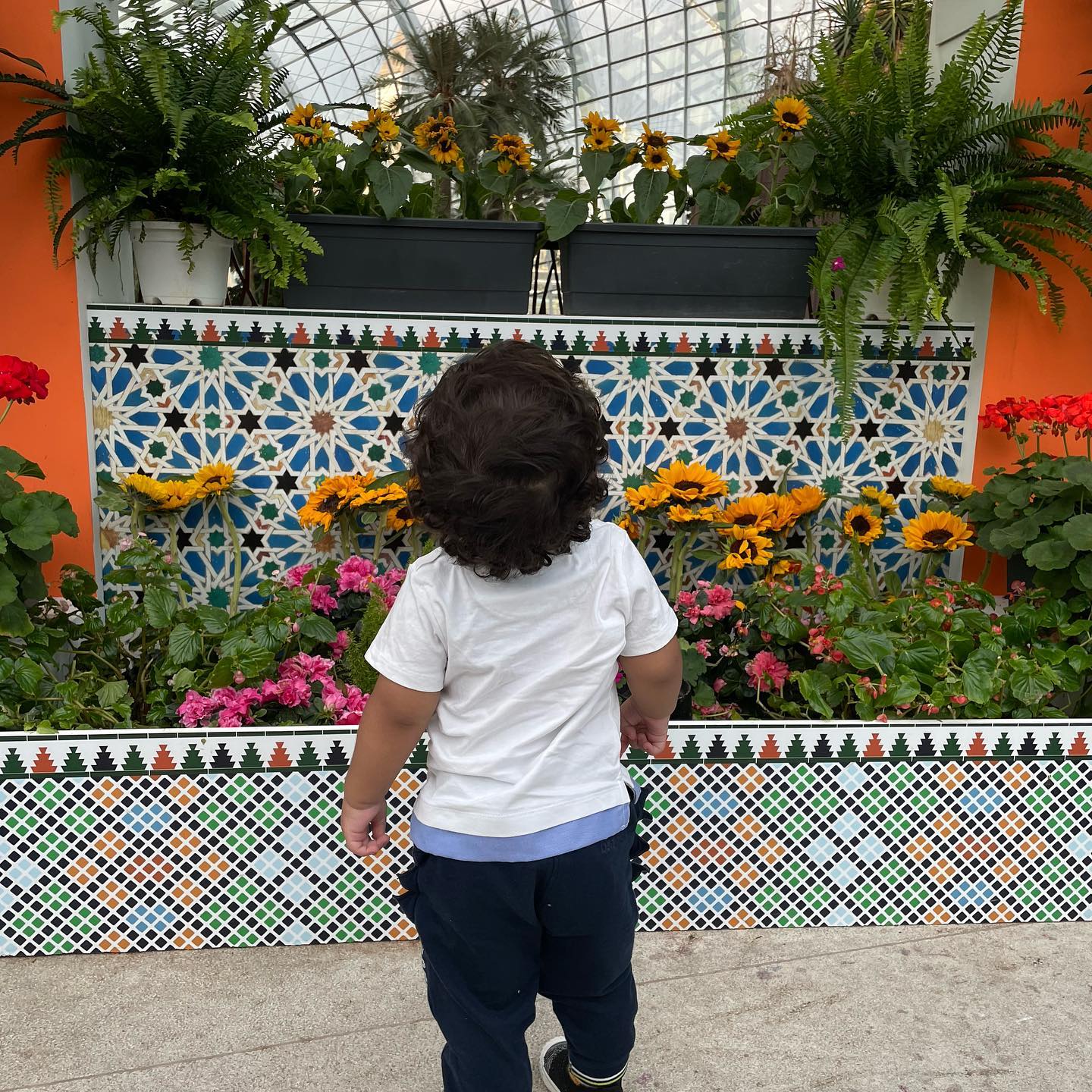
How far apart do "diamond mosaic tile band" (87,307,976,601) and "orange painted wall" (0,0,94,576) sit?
0.19 ft

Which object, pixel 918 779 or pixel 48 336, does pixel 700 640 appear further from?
pixel 48 336

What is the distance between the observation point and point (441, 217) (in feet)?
9.04

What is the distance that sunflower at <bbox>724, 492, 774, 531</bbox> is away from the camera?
8.27 feet

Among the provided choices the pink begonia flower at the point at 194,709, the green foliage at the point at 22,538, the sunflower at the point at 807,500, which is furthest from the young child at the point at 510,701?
the sunflower at the point at 807,500

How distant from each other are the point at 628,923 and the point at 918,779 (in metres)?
1.00

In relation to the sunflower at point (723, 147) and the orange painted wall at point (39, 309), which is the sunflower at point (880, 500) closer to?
the sunflower at point (723, 147)

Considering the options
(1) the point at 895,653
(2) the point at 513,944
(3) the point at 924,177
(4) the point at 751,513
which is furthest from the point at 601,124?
(2) the point at 513,944

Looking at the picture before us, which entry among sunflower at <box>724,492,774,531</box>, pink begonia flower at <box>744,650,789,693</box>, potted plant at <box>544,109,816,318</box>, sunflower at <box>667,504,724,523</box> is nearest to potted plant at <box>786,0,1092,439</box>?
potted plant at <box>544,109,816,318</box>

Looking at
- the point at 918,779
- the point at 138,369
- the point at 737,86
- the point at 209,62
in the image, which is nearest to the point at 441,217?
the point at 209,62

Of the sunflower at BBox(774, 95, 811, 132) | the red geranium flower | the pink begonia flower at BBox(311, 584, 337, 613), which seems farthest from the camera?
the sunflower at BBox(774, 95, 811, 132)

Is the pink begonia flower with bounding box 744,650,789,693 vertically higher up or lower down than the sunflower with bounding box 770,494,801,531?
lower down

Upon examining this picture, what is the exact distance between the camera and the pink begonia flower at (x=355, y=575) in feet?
7.92

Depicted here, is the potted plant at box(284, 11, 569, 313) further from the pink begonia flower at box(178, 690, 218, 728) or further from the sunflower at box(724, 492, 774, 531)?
the pink begonia flower at box(178, 690, 218, 728)

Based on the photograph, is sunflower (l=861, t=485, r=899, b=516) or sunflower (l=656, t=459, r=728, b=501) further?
sunflower (l=861, t=485, r=899, b=516)
